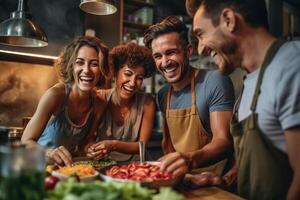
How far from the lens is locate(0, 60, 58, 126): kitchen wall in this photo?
354 cm

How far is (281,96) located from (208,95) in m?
0.79

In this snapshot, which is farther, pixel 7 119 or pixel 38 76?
pixel 38 76

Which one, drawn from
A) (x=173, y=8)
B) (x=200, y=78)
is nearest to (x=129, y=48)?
(x=200, y=78)

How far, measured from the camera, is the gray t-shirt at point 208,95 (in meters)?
1.88

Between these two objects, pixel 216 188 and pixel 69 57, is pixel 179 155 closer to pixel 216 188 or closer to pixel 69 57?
pixel 216 188

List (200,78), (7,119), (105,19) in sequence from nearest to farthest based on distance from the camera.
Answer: (200,78)
(7,119)
(105,19)

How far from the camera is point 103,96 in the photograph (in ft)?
7.83

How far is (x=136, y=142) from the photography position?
2.09m

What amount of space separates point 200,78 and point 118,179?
45.4 inches

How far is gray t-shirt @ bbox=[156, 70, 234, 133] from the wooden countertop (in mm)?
701

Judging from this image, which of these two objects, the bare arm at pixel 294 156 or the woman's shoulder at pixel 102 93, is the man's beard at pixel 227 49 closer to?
the bare arm at pixel 294 156

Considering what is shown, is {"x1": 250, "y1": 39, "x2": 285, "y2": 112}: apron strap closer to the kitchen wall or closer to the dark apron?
the dark apron

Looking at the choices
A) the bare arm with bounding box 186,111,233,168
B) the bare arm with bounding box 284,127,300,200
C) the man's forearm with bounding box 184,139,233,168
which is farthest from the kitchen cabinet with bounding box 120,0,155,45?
the bare arm with bounding box 284,127,300,200

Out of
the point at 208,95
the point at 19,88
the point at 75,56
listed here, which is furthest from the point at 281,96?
the point at 19,88
